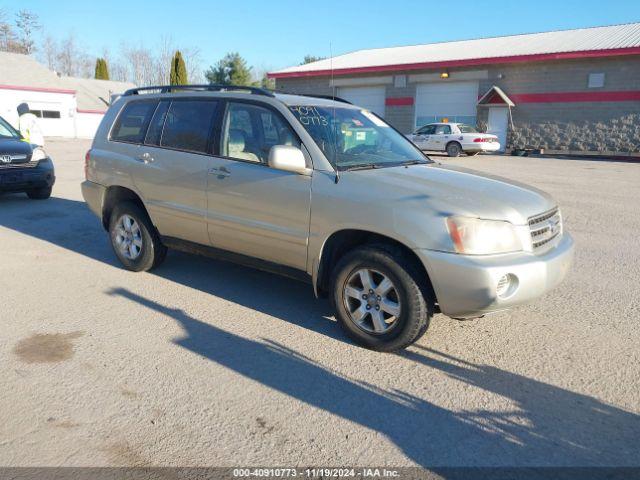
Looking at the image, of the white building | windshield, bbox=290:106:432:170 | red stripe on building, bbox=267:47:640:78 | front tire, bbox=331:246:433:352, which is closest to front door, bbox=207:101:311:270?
windshield, bbox=290:106:432:170

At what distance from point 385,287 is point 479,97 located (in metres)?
26.6

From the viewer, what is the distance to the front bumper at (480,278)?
3438 millimetres

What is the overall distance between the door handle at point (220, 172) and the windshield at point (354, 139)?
2.58 feet

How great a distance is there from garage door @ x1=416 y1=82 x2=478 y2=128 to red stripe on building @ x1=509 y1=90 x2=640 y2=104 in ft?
7.20

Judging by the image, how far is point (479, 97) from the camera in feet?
92.0

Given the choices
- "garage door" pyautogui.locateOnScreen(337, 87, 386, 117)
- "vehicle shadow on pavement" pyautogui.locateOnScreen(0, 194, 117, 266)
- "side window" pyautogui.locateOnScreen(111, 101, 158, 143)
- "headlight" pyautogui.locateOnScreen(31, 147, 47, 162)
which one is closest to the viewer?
"side window" pyautogui.locateOnScreen(111, 101, 158, 143)

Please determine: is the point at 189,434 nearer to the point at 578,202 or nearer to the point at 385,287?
the point at 385,287

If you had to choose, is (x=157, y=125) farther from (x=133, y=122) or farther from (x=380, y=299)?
(x=380, y=299)

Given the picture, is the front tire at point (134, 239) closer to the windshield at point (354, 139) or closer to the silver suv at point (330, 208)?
the silver suv at point (330, 208)

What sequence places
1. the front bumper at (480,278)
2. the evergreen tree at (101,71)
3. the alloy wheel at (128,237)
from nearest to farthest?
the front bumper at (480,278) < the alloy wheel at (128,237) < the evergreen tree at (101,71)

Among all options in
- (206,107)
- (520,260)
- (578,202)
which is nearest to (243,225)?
(206,107)

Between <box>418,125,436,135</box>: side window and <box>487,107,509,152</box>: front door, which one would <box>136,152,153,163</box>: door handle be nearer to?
<box>418,125,436,135</box>: side window

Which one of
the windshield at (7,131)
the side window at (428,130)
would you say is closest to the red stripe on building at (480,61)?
the side window at (428,130)

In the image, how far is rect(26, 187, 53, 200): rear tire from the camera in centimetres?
1034
